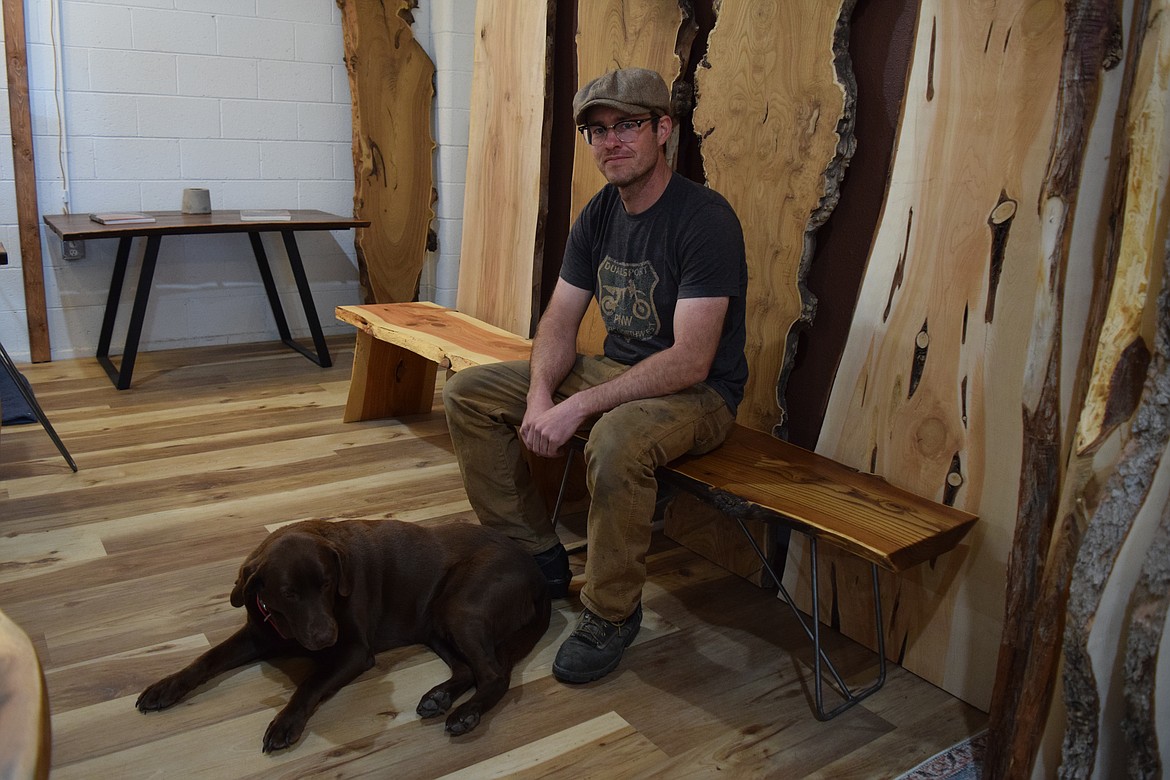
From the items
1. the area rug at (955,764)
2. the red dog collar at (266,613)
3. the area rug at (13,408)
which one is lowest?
the area rug at (13,408)

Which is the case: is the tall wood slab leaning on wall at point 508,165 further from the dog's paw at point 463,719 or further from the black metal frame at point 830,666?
the dog's paw at point 463,719

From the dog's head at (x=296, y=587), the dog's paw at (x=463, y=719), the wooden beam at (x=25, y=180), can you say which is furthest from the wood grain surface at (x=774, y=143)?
the wooden beam at (x=25, y=180)

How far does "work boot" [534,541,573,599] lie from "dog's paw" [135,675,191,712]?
83cm

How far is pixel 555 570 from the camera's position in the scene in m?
2.39

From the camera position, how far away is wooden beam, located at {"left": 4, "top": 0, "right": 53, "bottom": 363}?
4.03 m

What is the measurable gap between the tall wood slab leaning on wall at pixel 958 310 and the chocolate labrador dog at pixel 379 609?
0.83m

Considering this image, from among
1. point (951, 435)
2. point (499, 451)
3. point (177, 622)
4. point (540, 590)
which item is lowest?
point (177, 622)

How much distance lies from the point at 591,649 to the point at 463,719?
0.34m

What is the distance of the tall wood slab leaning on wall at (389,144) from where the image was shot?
473 centimetres

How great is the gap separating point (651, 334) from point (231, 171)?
10.3 ft

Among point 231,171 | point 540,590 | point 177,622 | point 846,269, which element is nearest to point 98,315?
point 231,171

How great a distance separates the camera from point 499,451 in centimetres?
239

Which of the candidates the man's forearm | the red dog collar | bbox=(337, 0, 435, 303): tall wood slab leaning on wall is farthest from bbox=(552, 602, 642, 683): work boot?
bbox=(337, 0, 435, 303): tall wood slab leaning on wall

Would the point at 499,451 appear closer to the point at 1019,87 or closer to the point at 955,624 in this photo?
the point at 955,624
